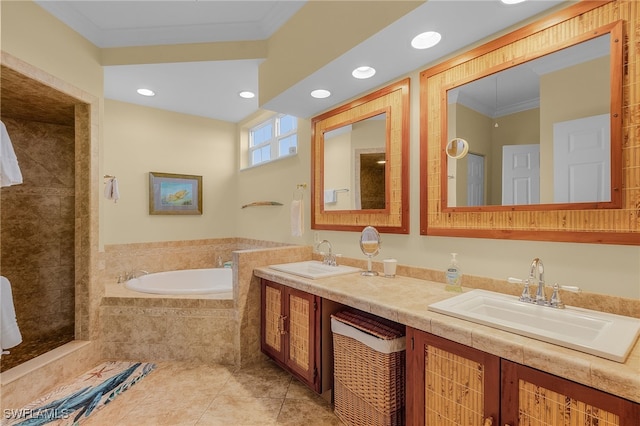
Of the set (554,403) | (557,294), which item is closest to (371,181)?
(557,294)

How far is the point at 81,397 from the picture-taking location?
2033 mm

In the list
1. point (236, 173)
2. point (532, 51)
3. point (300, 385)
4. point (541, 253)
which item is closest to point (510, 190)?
point (541, 253)

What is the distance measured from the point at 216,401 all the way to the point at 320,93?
2.40m

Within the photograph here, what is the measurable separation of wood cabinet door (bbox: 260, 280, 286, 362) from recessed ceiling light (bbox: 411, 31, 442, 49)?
1.82 meters

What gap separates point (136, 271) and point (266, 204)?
1712 mm

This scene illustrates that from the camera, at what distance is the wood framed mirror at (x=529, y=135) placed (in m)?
1.23

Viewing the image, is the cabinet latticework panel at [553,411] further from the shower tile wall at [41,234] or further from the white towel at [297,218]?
the shower tile wall at [41,234]

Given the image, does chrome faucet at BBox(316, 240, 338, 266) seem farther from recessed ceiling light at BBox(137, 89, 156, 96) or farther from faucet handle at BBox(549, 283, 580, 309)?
recessed ceiling light at BBox(137, 89, 156, 96)

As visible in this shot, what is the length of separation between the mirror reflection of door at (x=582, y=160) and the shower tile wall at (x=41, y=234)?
12.9ft

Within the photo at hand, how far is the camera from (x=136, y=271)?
3420mm

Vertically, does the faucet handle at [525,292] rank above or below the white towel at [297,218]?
below

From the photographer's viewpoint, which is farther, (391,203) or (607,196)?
(391,203)

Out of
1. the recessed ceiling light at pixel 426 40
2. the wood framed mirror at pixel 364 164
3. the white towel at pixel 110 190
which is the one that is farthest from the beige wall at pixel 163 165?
the recessed ceiling light at pixel 426 40

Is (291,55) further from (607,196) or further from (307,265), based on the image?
(607,196)
